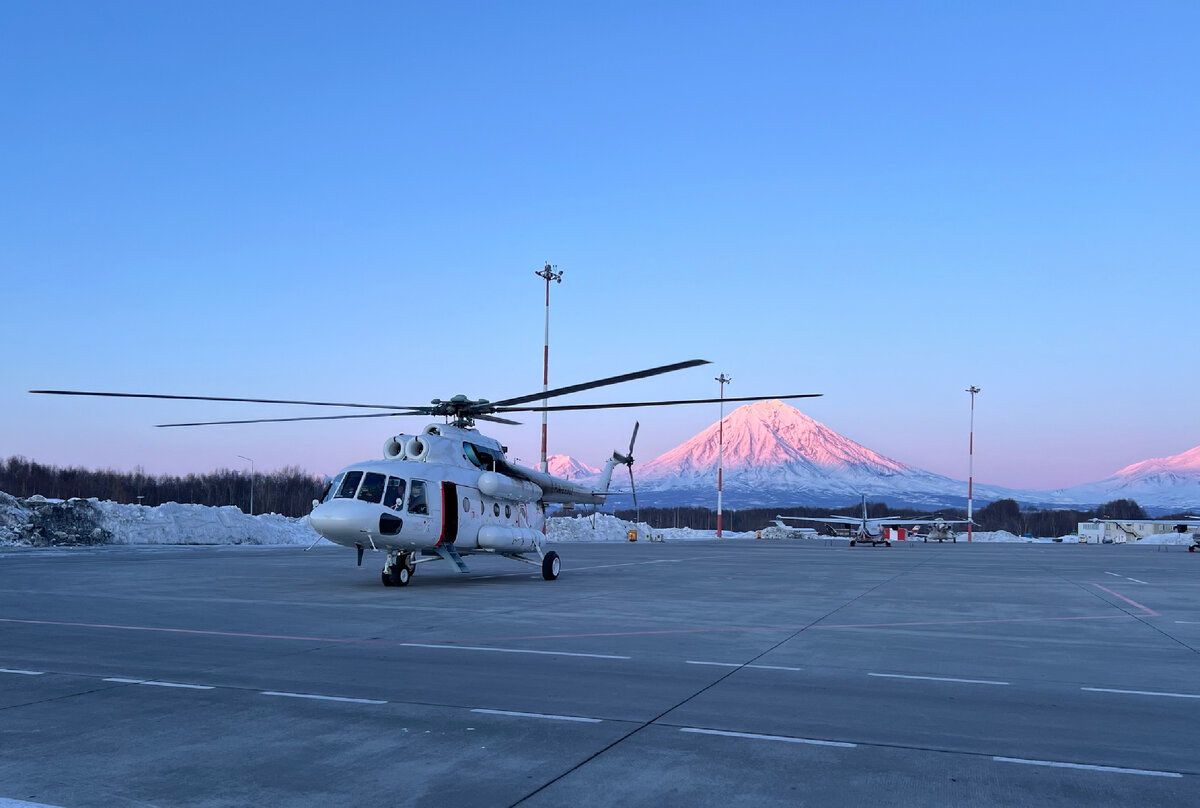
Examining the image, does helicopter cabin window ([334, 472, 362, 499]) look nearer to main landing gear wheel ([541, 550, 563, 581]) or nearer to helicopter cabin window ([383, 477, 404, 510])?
helicopter cabin window ([383, 477, 404, 510])

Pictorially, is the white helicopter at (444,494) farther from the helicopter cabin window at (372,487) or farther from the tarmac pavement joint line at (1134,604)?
the tarmac pavement joint line at (1134,604)

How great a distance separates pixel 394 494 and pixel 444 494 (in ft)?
5.68

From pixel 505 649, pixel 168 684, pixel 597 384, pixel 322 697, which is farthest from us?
pixel 597 384

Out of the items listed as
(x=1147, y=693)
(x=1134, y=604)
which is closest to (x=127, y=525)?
(x=1134, y=604)

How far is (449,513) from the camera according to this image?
21.4 meters

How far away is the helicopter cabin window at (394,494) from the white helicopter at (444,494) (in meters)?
0.02

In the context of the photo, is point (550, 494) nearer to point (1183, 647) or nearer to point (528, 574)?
point (528, 574)

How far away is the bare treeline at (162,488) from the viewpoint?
119250 mm

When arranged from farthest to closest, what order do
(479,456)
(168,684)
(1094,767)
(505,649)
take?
(479,456) → (505,649) → (168,684) → (1094,767)

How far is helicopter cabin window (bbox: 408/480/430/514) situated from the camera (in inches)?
794

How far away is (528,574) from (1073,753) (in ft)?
69.4

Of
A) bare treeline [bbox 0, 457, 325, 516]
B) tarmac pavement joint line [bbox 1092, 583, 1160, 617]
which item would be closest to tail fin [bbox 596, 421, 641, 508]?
tarmac pavement joint line [bbox 1092, 583, 1160, 617]

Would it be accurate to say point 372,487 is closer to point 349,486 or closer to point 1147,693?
point 349,486

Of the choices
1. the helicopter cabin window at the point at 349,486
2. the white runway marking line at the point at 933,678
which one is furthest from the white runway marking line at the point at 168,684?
the helicopter cabin window at the point at 349,486
